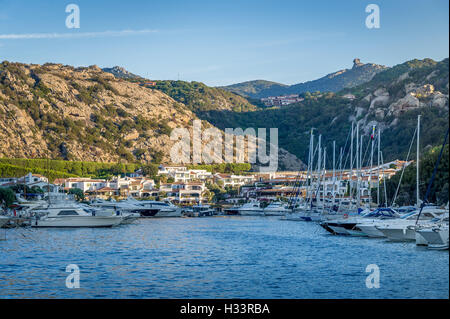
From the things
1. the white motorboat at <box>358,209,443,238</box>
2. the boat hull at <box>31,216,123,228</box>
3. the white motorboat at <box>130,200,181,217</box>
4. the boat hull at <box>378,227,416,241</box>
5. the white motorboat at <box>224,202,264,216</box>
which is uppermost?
the white motorboat at <box>358,209,443,238</box>

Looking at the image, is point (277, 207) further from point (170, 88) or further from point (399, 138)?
point (170, 88)

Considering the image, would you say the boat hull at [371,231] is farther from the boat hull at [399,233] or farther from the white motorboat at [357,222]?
the boat hull at [399,233]

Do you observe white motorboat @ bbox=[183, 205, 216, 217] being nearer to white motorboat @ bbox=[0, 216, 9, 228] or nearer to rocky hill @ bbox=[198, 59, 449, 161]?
rocky hill @ bbox=[198, 59, 449, 161]

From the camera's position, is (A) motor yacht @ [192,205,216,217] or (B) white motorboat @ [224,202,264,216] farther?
(B) white motorboat @ [224,202,264,216]

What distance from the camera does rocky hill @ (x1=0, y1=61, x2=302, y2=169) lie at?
97062mm

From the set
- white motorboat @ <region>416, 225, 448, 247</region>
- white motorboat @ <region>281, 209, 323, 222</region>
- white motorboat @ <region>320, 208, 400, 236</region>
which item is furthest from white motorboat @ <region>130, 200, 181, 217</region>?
white motorboat @ <region>416, 225, 448, 247</region>

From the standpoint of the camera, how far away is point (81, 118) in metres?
111

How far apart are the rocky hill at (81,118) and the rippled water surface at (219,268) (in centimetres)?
6841

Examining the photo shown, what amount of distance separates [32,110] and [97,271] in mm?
89458

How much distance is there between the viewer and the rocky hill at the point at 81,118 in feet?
318

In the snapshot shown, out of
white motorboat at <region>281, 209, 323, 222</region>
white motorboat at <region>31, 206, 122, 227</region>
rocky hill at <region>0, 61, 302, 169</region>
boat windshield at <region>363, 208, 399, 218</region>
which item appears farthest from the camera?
rocky hill at <region>0, 61, 302, 169</region>

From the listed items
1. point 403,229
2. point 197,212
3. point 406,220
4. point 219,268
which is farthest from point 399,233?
point 197,212

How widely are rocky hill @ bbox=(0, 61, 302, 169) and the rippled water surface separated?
68.4 m

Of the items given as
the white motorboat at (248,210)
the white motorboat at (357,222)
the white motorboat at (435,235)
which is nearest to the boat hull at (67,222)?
the white motorboat at (357,222)
